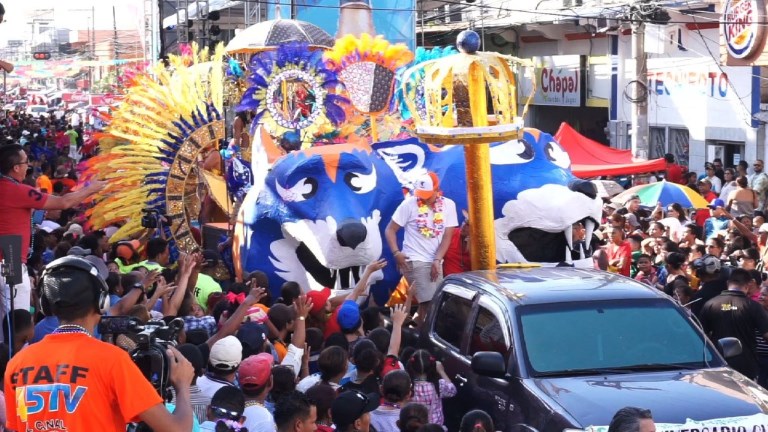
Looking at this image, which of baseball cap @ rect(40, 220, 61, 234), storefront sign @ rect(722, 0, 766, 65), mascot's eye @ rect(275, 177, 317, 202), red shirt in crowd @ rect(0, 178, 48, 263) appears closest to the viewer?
red shirt in crowd @ rect(0, 178, 48, 263)

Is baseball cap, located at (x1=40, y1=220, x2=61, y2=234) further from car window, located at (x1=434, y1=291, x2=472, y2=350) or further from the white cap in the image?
car window, located at (x1=434, y1=291, x2=472, y2=350)

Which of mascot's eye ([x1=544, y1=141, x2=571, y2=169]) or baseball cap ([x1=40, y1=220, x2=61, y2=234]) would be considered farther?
baseball cap ([x1=40, y1=220, x2=61, y2=234])

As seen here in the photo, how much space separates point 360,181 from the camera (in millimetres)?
10258

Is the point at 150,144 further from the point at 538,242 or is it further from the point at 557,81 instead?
the point at 557,81

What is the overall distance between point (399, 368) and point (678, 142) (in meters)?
21.5

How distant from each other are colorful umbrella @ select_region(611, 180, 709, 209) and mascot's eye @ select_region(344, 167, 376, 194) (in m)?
6.54

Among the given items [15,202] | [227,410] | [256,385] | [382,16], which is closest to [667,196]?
[382,16]

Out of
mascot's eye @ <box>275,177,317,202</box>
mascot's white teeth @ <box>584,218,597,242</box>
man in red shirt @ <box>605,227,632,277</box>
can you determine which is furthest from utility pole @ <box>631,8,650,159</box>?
mascot's eye @ <box>275,177,317,202</box>

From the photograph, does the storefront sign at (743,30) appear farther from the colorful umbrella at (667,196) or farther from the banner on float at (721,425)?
the banner on float at (721,425)

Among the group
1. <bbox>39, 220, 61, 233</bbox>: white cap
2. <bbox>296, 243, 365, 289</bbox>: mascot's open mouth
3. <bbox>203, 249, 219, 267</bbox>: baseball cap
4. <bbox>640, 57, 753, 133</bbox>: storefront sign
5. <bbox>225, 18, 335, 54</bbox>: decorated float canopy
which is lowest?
<bbox>296, 243, 365, 289</bbox>: mascot's open mouth

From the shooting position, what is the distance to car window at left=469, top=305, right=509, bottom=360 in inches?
263

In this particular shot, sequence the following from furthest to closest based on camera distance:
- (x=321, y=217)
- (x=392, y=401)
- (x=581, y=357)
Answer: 1. (x=321, y=217)
2. (x=581, y=357)
3. (x=392, y=401)

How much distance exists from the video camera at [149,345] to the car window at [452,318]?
10.4 feet

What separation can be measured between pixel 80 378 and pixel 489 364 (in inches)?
112
